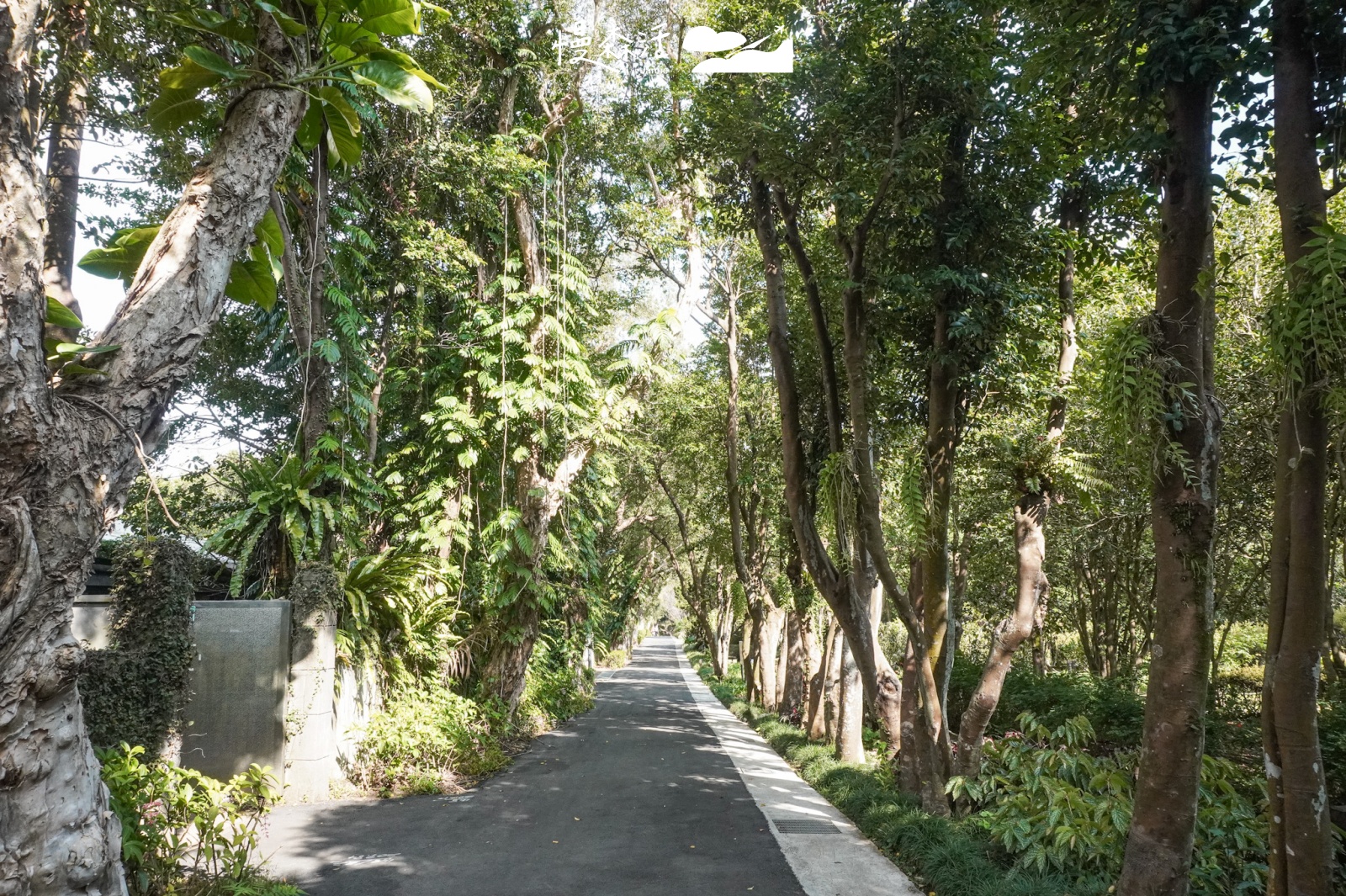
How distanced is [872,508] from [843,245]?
2.53 m

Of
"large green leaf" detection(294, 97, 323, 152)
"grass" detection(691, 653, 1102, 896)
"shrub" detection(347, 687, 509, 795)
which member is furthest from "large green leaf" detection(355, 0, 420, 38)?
"shrub" detection(347, 687, 509, 795)

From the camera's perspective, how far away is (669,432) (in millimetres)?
19172

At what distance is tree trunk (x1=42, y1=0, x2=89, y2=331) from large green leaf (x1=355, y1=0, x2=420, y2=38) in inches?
142

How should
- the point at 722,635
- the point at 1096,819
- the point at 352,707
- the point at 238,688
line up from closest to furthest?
the point at 1096,819
the point at 238,688
the point at 352,707
the point at 722,635

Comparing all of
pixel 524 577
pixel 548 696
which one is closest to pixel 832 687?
pixel 524 577

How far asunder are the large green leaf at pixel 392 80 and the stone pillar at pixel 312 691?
20.6ft

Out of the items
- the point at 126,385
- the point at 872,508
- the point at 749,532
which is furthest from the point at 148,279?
the point at 749,532

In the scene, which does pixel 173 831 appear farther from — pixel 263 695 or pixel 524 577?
pixel 524 577

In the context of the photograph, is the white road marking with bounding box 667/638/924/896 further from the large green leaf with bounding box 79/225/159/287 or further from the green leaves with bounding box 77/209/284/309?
the large green leaf with bounding box 79/225/159/287

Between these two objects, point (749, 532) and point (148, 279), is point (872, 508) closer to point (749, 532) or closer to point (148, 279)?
point (148, 279)

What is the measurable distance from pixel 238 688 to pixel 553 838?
3568mm

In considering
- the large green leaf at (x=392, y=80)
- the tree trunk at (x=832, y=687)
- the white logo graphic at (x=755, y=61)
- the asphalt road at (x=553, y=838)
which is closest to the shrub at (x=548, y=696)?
the asphalt road at (x=553, y=838)

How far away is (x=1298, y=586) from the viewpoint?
3.44 meters

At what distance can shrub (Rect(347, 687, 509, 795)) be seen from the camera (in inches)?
343
